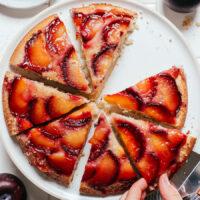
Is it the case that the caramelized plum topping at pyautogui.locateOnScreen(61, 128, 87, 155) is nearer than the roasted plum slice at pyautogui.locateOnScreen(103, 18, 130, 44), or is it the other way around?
the caramelized plum topping at pyautogui.locateOnScreen(61, 128, 87, 155)

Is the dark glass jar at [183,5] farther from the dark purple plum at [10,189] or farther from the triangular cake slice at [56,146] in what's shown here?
the dark purple plum at [10,189]

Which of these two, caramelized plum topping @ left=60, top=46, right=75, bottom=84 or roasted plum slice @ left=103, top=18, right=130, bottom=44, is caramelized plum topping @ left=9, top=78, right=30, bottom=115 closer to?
caramelized plum topping @ left=60, top=46, right=75, bottom=84

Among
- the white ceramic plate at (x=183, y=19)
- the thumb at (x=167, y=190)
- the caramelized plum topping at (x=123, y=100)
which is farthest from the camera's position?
the white ceramic plate at (x=183, y=19)

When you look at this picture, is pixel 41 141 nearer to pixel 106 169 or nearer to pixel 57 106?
pixel 57 106

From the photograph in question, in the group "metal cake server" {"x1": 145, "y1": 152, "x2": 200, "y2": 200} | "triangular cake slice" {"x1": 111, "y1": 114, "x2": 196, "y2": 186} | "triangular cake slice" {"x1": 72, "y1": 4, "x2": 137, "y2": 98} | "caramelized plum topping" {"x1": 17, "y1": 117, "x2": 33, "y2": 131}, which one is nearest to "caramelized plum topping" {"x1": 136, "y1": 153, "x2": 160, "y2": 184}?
"triangular cake slice" {"x1": 111, "y1": 114, "x2": 196, "y2": 186}

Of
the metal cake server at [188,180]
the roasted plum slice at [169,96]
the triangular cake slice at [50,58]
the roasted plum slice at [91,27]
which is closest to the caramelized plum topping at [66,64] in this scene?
the triangular cake slice at [50,58]

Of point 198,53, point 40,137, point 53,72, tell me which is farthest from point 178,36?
point 40,137
